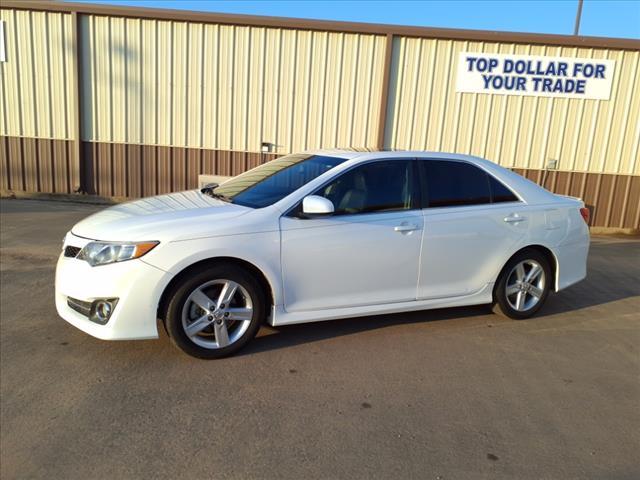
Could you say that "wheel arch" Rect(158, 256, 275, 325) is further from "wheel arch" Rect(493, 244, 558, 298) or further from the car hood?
"wheel arch" Rect(493, 244, 558, 298)

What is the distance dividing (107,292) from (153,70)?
7.78m

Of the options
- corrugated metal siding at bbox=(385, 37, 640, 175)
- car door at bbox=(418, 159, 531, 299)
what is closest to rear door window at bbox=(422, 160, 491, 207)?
car door at bbox=(418, 159, 531, 299)

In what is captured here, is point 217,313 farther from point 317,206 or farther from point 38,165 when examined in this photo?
point 38,165

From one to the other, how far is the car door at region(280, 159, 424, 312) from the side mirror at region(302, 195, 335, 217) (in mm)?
109

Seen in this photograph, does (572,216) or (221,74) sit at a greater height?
(221,74)

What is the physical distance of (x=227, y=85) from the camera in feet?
32.2

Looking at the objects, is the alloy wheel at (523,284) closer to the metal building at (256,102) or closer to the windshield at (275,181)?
the windshield at (275,181)

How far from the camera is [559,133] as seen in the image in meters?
10.0

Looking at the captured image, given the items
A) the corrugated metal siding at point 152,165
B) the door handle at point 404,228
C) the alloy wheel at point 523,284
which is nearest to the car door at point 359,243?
the door handle at point 404,228

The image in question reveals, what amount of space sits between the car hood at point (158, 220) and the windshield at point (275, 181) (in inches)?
7.5

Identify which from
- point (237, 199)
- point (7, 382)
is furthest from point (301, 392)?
point (7, 382)

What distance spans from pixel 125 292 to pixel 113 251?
0.97 ft

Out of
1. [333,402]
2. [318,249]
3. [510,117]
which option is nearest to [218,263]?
[318,249]

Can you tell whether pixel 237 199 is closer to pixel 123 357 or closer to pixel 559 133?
pixel 123 357
